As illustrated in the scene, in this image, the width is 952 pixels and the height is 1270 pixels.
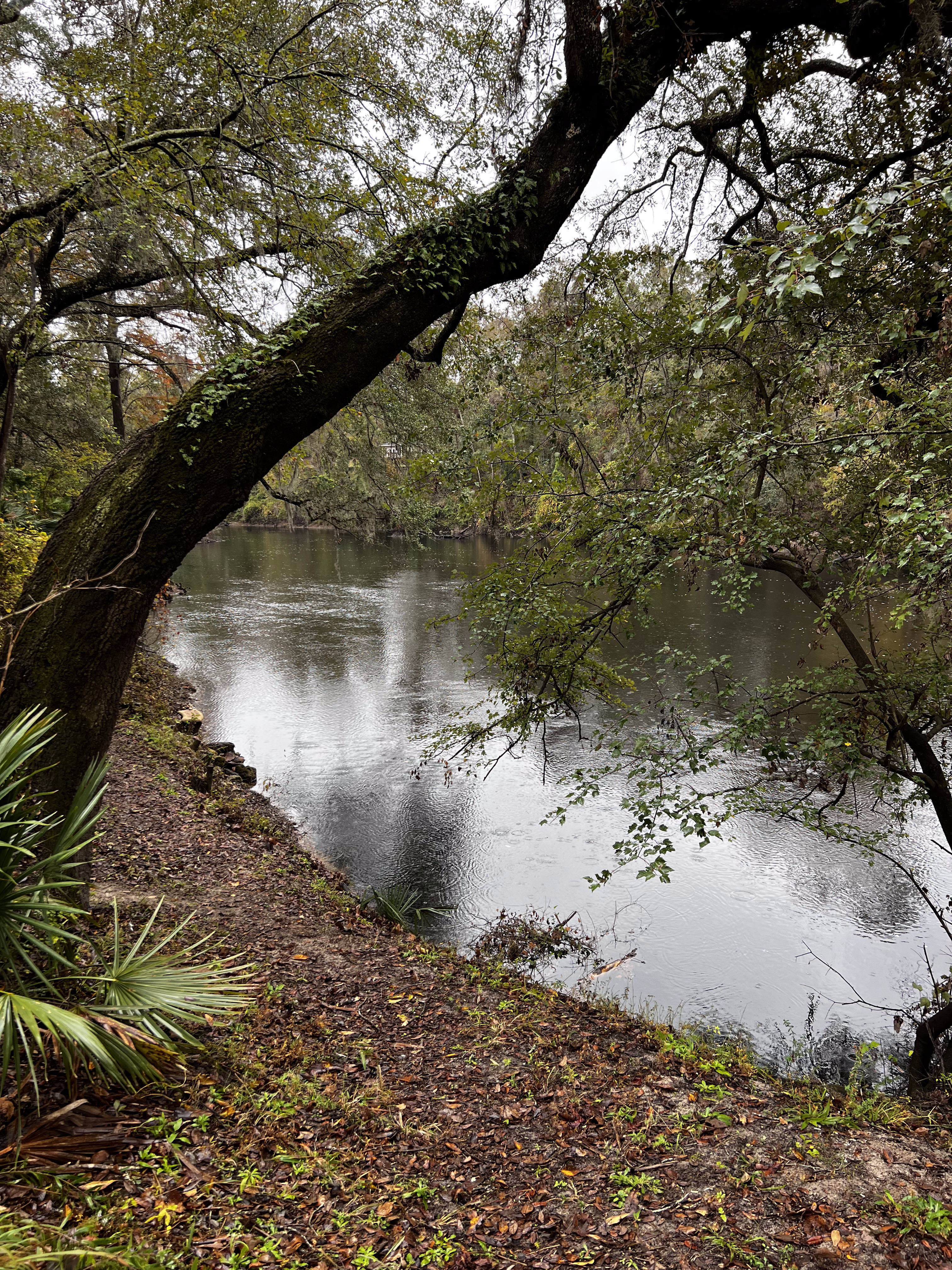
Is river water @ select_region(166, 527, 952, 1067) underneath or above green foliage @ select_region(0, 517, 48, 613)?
underneath

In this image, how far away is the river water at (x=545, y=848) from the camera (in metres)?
6.47

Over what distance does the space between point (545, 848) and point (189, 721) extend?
6478 millimetres

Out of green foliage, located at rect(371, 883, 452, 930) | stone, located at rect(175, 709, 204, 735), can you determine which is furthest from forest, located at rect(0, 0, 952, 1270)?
stone, located at rect(175, 709, 204, 735)

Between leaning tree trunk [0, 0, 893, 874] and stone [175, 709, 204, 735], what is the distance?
7792 millimetres

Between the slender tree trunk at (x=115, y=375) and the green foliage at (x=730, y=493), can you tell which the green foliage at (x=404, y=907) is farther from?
the slender tree trunk at (x=115, y=375)

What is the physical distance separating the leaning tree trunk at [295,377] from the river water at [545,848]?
A: 96.9 inches

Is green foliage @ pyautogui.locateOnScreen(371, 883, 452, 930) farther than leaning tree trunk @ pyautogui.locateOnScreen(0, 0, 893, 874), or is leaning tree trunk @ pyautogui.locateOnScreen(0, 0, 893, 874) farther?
green foliage @ pyautogui.locateOnScreen(371, 883, 452, 930)

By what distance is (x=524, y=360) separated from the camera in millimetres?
6133

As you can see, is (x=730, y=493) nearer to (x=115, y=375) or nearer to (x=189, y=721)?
(x=189, y=721)

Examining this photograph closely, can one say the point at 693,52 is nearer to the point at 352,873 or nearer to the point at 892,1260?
the point at 892,1260

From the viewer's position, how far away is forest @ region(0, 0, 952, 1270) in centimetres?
290

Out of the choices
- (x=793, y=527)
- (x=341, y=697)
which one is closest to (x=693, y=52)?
(x=793, y=527)

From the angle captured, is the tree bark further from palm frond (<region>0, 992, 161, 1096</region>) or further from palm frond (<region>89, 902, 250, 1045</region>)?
palm frond (<region>0, 992, 161, 1096</region>)

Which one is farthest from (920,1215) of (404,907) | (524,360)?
(524,360)
